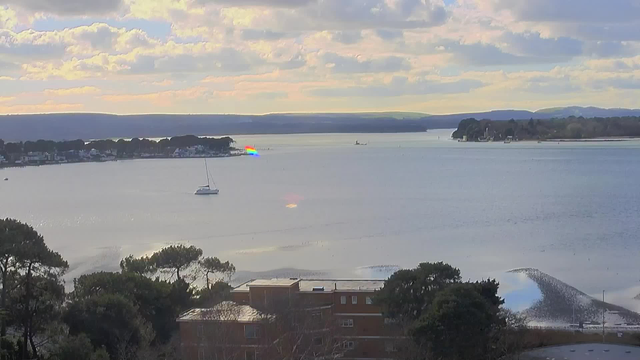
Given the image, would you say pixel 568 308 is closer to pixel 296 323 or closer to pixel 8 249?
pixel 296 323

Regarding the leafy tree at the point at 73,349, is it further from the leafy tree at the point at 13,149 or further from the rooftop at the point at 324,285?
the leafy tree at the point at 13,149

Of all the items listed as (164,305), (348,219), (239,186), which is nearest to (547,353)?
(164,305)

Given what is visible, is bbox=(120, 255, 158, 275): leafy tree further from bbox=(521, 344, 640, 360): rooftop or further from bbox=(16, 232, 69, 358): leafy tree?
bbox=(521, 344, 640, 360): rooftop

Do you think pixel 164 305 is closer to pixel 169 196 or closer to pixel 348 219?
pixel 348 219

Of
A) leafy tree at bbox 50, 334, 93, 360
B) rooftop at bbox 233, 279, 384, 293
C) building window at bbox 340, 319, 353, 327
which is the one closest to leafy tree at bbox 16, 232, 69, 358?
leafy tree at bbox 50, 334, 93, 360

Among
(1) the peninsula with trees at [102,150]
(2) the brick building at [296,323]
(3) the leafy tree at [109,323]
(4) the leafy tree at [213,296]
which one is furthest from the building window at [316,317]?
(1) the peninsula with trees at [102,150]
